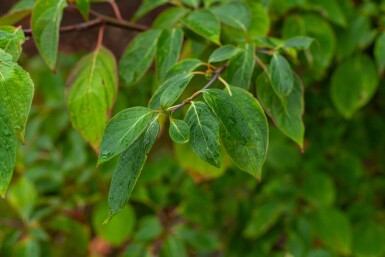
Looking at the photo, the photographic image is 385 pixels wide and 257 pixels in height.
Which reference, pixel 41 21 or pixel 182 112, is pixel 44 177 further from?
pixel 41 21

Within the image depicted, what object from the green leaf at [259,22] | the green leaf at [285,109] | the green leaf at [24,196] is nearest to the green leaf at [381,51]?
the green leaf at [259,22]

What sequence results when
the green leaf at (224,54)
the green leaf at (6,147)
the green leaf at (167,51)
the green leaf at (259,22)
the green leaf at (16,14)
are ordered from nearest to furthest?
the green leaf at (6,147) < the green leaf at (224,54) < the green leaf at (167,51) < the green leaf at (16,14) < the green leaf at (259,22)

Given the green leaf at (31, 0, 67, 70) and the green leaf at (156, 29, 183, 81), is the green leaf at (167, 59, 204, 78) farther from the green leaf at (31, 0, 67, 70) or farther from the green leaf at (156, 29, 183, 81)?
the green leaf at (31, 0, 67, 70)

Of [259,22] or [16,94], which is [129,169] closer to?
[16,94]

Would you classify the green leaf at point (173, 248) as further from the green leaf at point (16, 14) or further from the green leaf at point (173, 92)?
the green leaf at point (173, 92)

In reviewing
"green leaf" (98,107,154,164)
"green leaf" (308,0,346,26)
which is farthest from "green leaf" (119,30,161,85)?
"green leaf" (308,0,346,26)

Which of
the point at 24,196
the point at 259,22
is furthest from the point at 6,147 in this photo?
the point at 24,196

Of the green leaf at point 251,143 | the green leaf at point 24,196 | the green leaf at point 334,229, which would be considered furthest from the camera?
the green leaf at point 24,196
